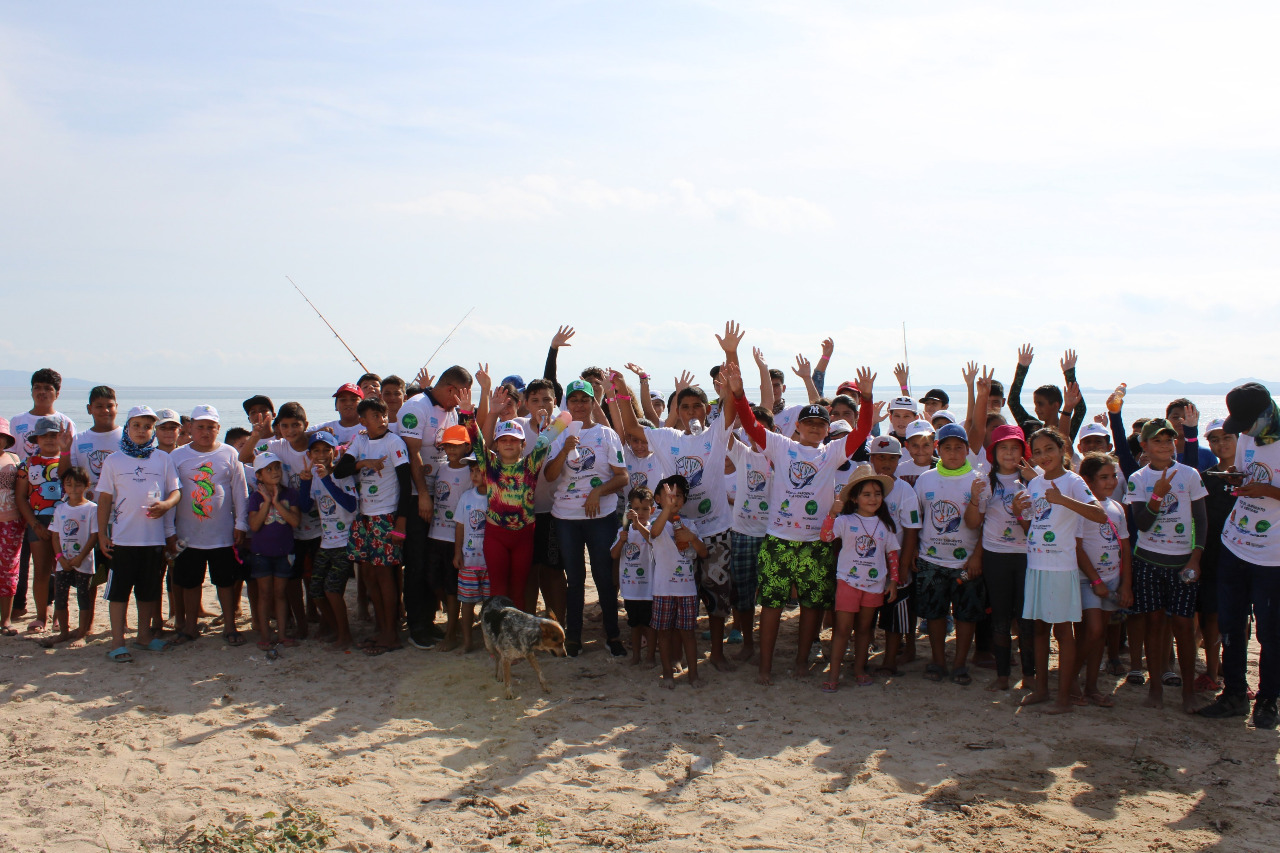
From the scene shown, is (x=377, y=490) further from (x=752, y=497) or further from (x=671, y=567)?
(x=752, y=497)

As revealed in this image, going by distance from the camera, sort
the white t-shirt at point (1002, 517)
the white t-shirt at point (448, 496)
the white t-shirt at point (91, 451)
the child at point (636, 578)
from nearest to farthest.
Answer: the white t-shirt at point (1002, 517) → the child at point (636, 578) → the white t-shirt at point (448, 496) → the white t-shirt at point (91, 451)

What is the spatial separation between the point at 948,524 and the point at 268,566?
16.9ft

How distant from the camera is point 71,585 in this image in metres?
6.72

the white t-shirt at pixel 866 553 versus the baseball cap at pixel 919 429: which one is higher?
the baseball cap at pixel 919 429

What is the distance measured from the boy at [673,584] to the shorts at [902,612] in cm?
145

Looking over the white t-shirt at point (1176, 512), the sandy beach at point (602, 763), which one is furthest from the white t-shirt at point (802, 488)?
the white t-shirt at point (1176, 512)

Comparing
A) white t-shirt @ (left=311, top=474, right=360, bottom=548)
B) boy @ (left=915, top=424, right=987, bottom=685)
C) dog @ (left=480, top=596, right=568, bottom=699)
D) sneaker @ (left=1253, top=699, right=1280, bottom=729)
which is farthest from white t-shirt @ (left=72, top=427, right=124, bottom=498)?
sneaker @ (left=1253, top=699, right=1280, bottom=729)

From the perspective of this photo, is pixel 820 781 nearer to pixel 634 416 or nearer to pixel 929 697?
pixel 929 697

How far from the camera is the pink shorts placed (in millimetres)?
5625

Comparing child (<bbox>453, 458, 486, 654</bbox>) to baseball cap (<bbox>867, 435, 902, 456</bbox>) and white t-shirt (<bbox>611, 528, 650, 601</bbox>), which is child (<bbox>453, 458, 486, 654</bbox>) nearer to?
white t-shirt (<bbox>611, 528, 650, 601</bbox>)

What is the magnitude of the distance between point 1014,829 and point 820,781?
3.20 feet

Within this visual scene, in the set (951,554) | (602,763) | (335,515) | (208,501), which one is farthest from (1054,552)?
(208,501)

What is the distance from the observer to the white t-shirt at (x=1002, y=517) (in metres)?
5.50

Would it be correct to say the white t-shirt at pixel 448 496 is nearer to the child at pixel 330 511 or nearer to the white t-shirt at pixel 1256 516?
→ the child at pixel 330 511
